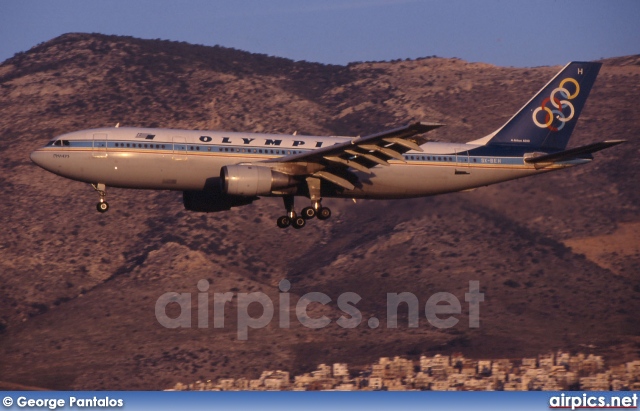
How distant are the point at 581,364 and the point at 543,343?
4409mm

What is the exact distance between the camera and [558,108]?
213ft

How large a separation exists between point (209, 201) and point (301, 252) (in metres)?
43.6

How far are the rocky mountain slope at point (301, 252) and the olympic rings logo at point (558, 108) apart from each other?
55.6ft

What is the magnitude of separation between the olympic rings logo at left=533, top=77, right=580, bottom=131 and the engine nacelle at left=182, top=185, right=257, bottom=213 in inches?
701

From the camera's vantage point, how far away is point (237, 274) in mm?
96562

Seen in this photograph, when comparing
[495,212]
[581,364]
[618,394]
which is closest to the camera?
[618,394]

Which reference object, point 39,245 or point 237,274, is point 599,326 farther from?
point 39,245

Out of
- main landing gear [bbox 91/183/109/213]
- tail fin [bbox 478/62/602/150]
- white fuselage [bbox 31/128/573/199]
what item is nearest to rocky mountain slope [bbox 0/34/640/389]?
tail fin [bbox 478/62/602/150]

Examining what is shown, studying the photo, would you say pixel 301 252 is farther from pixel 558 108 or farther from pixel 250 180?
pixel 250 180

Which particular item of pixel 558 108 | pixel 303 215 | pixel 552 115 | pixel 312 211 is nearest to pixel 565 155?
pixel 552 115

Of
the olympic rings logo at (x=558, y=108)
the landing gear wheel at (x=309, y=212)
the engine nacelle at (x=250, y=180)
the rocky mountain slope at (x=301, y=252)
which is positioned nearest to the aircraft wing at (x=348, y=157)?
the engine nacelle at (x=250, y=180)

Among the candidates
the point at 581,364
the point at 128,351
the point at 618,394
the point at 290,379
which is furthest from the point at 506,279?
the point at 618,394

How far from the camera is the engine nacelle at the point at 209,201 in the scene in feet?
192

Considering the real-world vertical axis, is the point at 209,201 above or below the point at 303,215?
above
